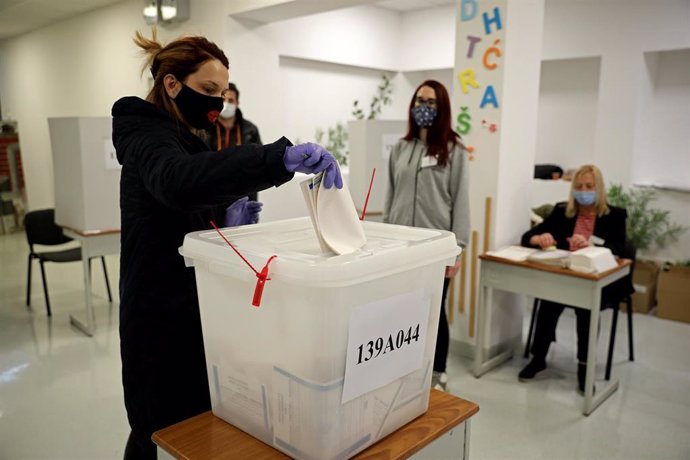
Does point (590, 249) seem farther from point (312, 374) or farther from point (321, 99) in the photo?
point (321, 99)

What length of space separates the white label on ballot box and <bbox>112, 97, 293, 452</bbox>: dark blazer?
1.30 ft

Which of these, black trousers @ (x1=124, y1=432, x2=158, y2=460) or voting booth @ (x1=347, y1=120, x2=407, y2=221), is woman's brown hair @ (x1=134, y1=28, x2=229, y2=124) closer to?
black trousers @ (x1=124, y1=432, x2=158, y2=460)

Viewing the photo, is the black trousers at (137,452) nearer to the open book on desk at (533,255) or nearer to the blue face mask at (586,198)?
the open book on desk at (533,255)

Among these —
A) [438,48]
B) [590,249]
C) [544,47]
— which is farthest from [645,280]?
[438,48]

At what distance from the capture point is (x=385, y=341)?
2.95ft

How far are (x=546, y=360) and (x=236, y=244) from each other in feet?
9.38

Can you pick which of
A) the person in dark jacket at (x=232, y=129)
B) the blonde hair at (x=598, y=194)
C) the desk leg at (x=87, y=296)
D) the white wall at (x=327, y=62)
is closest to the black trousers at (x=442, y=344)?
the blonde hair at (x=598, y=194)

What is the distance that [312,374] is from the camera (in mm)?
834

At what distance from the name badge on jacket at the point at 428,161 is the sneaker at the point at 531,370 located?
133 centimetres

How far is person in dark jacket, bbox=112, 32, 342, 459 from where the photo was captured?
1.12 metres

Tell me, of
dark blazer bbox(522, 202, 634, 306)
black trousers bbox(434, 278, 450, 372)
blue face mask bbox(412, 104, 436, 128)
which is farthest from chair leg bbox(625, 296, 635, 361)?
blue face mask bbox(412, 104, 436, 128)

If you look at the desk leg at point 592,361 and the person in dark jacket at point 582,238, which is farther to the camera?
the person in dark jacket at point 582,238

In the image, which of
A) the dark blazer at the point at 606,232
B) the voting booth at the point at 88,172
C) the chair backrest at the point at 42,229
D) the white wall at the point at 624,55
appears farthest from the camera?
the white wall at the point at 624,55

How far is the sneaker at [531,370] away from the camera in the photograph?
3066 mm
